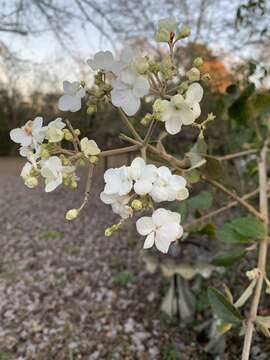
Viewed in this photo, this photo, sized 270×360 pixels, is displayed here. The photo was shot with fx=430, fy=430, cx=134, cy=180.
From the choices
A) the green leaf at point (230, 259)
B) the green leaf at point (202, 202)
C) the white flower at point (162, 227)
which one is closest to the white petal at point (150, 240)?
the white flower at point (162, 227)

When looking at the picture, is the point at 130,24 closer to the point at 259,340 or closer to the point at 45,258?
the point at 45,258

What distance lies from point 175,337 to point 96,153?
4.79 feet

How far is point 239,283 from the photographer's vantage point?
2062 millimetres

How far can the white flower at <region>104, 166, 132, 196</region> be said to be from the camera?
1.23 ft

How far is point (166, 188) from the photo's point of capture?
1.25 feet

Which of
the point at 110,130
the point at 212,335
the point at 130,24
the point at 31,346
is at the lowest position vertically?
the point at 31,346

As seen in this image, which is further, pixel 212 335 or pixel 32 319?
pixel 32 319

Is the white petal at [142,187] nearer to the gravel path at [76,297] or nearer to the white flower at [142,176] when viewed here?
the white flower at [142,176]

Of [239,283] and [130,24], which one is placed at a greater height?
[130,24]

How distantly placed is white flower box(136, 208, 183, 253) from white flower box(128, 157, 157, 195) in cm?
3

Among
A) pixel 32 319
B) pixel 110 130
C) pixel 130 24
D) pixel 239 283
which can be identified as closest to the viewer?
pixel 32 319

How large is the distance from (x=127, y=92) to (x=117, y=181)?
0.28ft

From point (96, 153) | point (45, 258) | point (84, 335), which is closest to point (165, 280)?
point (84, 335)

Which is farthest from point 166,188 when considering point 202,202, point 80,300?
point 80,300
